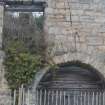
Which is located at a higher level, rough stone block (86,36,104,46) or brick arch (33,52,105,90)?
rough stone block (86,36,104,46)

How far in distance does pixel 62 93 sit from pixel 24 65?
1.21m

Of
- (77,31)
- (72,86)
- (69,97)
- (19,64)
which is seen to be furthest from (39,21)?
(69,97)

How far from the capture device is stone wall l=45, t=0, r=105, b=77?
1114 centimetres

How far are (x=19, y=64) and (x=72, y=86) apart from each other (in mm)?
1508

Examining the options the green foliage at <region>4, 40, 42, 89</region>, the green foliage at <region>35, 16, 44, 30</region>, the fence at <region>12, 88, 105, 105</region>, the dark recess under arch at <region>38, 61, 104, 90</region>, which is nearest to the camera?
the green foliage at <region>4, 40, 42, 89</region>

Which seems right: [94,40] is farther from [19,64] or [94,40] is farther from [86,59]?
[19,64]

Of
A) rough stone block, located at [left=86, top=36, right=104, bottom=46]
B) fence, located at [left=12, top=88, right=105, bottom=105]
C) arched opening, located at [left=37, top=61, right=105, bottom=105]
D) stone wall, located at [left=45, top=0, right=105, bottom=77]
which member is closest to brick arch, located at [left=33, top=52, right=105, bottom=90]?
stone wall, located at [left=45, top=0, right=105, bottom=77]

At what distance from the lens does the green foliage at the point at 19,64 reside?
10766 mm

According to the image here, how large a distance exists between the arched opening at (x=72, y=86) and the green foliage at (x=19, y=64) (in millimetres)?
464

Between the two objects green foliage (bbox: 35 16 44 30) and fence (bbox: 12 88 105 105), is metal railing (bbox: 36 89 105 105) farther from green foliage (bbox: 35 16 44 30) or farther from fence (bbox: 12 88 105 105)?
green foliage (bbox: 35 16 44 30)

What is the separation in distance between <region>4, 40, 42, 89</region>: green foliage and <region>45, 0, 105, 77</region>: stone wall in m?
Result: 0.56

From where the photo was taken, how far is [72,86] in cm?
1132

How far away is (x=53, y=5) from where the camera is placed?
11.4 m

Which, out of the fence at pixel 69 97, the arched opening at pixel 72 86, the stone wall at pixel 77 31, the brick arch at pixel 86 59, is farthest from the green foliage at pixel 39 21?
the fence at pixel 69 97
